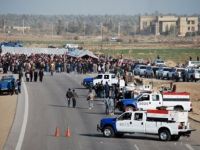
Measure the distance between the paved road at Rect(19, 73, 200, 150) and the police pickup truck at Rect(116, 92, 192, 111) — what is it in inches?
68.8

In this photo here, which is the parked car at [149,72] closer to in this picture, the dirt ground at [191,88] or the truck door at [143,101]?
the dirt ground at [191,88]

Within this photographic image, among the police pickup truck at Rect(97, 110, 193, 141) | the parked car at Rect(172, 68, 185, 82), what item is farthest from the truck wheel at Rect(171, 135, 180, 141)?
the parked car at Rect(172, 68, 185, 82)

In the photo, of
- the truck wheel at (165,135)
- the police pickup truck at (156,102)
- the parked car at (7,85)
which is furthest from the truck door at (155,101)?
the parked car at (7,85)

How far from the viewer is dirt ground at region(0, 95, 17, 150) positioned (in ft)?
125

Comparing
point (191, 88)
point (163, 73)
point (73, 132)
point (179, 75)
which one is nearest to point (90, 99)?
point (73, 132)

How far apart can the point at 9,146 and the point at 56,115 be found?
12647 mm

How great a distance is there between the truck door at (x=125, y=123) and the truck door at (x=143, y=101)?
31.7 ft

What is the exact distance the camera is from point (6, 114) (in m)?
47.3

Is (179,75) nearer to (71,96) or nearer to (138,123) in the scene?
(71,96)

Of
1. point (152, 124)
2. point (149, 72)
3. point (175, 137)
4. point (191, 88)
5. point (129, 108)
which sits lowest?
point (175, 137)

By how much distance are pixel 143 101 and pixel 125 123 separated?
10.6 meters

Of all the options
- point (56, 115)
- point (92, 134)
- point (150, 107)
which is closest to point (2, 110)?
point (56, 115)

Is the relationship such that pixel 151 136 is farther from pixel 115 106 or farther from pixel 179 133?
pixel 115 106

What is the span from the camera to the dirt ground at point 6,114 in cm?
3811
